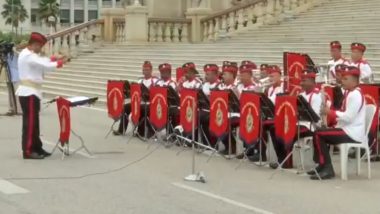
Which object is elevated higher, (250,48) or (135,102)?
(250,48)

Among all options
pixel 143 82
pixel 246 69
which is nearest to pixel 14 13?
pixel 143 82

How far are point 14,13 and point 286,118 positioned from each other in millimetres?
109487

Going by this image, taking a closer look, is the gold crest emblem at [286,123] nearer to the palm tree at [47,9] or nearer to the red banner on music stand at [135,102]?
the red banner on music stand at [135,102]

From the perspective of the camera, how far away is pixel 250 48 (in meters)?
25.2

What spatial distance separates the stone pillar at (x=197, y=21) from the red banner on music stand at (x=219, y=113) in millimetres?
19355

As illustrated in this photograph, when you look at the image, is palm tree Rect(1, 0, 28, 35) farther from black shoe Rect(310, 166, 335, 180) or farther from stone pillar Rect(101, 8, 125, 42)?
black shoe Rect(310, 166, 335, 180)

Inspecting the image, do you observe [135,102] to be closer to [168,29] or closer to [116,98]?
[116,98]

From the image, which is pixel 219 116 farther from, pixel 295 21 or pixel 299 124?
pixel 295 21

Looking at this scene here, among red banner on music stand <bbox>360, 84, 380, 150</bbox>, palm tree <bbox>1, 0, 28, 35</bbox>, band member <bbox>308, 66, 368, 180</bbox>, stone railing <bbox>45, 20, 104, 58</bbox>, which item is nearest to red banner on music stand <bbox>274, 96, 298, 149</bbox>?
band member <bbox>308, 66, 368, 180</bbox>

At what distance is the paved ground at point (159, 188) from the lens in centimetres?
873

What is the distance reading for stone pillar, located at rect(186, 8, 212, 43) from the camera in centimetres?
3186

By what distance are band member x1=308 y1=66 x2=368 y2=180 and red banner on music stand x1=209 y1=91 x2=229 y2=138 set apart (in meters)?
1.95

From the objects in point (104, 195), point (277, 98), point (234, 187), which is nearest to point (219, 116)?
point (277, 98)

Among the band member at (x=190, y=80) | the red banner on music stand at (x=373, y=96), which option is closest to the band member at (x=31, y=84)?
the band member at (x=190, y=80)
